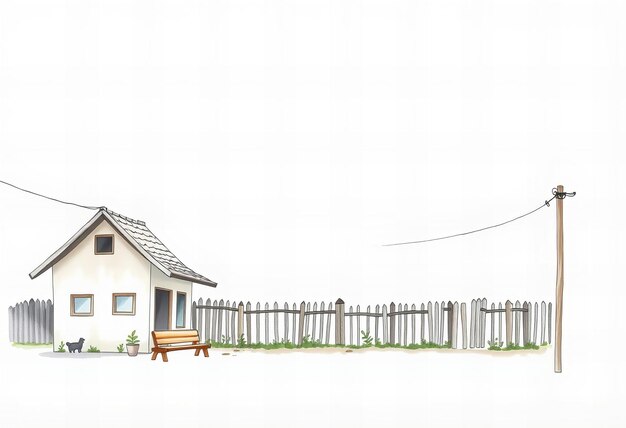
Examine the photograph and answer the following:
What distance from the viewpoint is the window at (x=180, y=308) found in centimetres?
2589

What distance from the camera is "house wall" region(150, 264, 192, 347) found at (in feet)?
77.2

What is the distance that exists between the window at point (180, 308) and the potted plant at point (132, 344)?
278 centimetres

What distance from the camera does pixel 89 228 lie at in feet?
79.0

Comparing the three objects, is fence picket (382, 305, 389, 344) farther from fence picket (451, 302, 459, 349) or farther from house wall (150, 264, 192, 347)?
house wall (150, 264, 192, 347)

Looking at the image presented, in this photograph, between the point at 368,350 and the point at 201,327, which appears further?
the point at 201,327

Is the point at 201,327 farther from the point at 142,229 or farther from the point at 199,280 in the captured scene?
the point at 142,229

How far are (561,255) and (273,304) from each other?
387 inches

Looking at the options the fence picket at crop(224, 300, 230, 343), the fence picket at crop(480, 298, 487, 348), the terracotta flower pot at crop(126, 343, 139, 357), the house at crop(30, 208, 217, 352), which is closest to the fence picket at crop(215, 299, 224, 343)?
the fence picket at crop(224, 300, 230, 343)

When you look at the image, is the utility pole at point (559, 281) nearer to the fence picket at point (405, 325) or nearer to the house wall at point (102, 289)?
the fence picket at point (405, 325)

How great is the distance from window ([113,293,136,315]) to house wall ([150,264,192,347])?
597 mm

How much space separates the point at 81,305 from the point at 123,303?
1.38m

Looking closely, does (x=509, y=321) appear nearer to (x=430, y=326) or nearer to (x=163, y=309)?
(x=430, y=326)

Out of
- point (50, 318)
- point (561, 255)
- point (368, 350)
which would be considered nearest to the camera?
point (561, 255)

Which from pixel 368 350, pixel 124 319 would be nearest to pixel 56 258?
pixel 124 319
